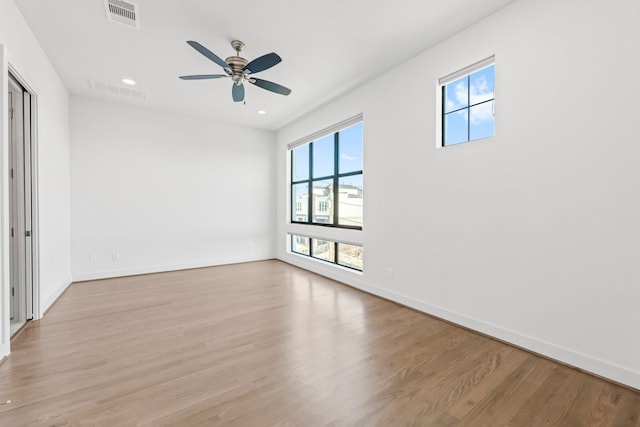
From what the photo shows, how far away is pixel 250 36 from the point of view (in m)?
2.73

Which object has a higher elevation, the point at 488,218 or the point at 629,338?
the point at 488,218

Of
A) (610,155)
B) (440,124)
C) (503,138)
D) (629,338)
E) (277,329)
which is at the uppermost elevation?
(440,124)

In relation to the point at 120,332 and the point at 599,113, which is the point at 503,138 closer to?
the point at 599,113

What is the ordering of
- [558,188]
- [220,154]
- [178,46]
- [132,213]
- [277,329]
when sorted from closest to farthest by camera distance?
1. [558,188]
2. [277,329]
3. [178,46]
4. [132,213]
5. [220,154]

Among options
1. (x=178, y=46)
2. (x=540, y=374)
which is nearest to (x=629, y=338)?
(x=540, y=374)

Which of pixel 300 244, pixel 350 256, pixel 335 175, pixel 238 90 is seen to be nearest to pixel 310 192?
pixel 335 175

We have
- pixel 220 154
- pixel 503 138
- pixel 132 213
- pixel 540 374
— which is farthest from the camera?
pixel 220 154

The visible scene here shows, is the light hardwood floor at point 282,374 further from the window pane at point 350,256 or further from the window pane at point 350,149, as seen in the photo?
the window pane at point 350,149

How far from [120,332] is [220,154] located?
374cm

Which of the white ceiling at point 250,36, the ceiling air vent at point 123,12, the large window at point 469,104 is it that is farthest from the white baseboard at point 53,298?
the large window at point 469,104

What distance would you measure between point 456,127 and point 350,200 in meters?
1.91

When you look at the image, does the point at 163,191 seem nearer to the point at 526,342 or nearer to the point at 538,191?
the point at 538,191

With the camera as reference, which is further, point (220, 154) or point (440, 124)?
point (220, 154)

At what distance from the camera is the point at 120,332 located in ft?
8.30
